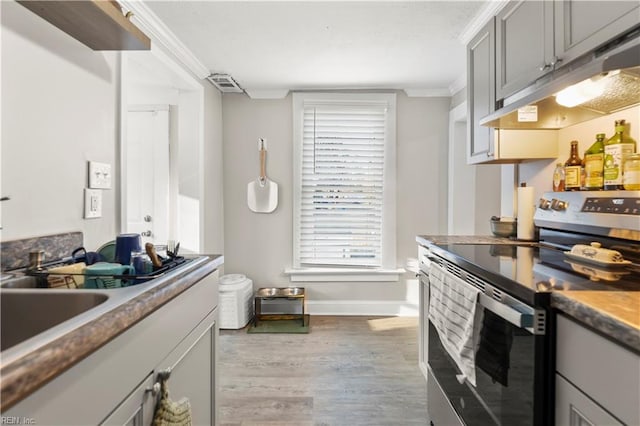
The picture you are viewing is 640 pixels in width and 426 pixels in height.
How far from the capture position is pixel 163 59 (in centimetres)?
227

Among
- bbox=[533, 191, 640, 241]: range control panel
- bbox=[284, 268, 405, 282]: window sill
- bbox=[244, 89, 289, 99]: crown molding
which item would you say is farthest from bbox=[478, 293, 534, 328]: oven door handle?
bbox=[244, 89, 289, 99]: crown molding

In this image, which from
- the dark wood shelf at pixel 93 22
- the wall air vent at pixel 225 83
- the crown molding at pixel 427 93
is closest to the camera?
the dark wood shelf at pixel 93 22

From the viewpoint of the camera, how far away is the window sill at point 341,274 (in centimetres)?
344

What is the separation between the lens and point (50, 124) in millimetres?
1315

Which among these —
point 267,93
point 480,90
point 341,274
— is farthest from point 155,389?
point 267,93

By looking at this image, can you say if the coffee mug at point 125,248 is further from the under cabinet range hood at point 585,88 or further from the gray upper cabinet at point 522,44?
the gray upper cabinet at point 522,44

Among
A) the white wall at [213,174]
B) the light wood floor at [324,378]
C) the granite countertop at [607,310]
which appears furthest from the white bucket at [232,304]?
the granite countertop at [607,310]

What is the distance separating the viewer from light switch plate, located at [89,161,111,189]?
1541 mm

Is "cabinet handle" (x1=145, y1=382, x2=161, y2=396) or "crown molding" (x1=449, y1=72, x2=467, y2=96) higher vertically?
"crown molding" (x1=449, y1=72, x2=467, y2=96)

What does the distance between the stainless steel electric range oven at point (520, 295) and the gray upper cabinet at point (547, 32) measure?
0.58 metres

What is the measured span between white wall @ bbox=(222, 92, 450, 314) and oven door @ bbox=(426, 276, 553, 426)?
216 centimetres

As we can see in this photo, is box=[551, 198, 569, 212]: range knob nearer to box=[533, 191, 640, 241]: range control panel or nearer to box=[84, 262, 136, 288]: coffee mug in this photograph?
box=[533, 191, 640, 241]: range control panel

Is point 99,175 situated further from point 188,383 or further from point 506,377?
point 506,377

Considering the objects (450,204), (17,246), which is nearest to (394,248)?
(450,204)
